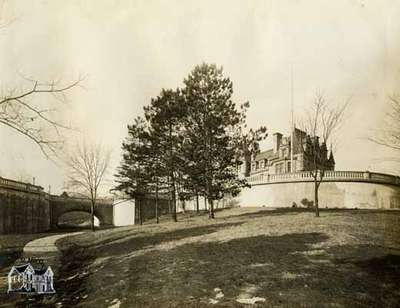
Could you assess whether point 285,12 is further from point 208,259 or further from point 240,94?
point 208,259

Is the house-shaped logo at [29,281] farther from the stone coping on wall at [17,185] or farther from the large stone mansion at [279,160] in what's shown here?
the large stone mansion at [279,160]

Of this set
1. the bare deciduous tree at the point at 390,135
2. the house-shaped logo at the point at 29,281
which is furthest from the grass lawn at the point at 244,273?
the bare deciduous tree at the point at 390,135

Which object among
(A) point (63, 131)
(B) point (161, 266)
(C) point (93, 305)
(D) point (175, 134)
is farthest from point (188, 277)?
(D) point (175, 134)

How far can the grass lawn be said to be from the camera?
4223mm

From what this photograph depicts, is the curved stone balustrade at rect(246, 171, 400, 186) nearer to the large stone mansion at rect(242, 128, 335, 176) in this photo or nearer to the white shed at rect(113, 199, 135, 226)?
the large stone mansion at rect(242, 128, 335, 176)

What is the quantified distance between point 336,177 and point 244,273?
40.1 feet

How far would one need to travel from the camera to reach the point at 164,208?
2689 centimetres

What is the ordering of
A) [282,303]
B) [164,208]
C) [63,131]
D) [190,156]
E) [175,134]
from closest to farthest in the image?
[282,303], [63,131], [190,156], [175,134], [164,208]

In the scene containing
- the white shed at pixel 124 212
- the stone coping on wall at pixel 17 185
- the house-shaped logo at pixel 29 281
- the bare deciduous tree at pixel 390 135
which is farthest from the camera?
the white shed at pixel 124 212

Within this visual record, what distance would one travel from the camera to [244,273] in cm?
481

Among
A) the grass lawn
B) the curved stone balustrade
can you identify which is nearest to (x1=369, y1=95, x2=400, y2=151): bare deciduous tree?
the grass lawn

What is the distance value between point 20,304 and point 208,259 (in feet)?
8.97

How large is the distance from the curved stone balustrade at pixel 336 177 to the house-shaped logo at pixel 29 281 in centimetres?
1083

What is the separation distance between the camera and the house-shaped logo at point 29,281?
4.84 metres
